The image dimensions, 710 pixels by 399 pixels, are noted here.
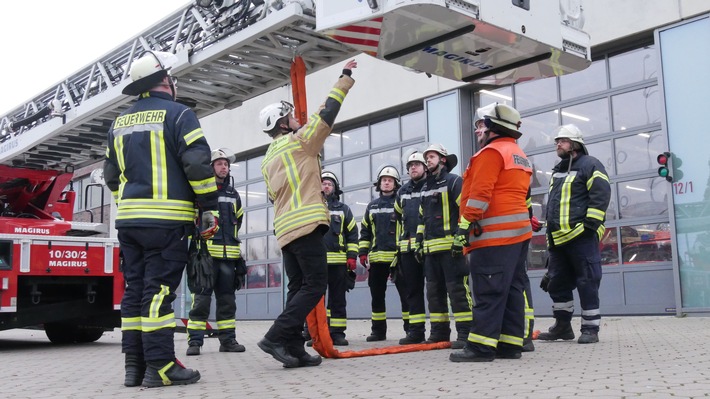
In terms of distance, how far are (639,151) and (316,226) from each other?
6796 mm

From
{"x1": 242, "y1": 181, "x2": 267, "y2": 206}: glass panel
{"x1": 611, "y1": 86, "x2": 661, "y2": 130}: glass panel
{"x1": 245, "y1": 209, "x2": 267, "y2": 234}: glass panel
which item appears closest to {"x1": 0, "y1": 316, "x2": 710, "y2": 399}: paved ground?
{"x1": 611, "y1": 86, "x2": 661, "y2": 130}: glass panel

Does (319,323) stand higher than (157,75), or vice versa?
(157,75)

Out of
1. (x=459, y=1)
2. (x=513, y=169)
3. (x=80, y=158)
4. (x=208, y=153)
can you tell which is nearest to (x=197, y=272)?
(x=208, y=153)

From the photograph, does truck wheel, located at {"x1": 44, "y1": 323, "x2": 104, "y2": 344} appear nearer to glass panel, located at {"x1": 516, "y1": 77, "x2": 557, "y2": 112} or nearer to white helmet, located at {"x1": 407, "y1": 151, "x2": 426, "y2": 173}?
white helmet, located at {"x1": 407, "y1": 151, "x2": 426, "y2": 173}

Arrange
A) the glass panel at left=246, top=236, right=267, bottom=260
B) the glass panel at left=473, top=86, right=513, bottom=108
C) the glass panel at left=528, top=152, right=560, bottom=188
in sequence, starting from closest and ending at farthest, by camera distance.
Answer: the glass panel at left=528, top=152, right=560, bottom=188, the glass panel at left=473, top=86, right=513, bottom=108, the glass panel at left=246, top=236, right=267, bottom=260

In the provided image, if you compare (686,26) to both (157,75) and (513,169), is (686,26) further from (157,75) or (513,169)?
(157,75)

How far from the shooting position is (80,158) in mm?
10492

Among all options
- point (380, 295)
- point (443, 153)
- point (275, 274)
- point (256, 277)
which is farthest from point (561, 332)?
point (256, 277)

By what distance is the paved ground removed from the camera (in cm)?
400

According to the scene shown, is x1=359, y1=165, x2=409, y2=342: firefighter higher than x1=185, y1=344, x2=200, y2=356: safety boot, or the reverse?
x1=359, y1=165, x2=409, y2=342: firefighter

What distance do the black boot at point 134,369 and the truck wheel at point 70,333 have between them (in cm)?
540

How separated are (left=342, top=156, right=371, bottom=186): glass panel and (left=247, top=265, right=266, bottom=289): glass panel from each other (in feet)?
10.0

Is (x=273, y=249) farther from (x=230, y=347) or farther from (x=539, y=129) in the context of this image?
(x=230, y=347)

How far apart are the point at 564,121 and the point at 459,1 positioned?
6.50 metres
